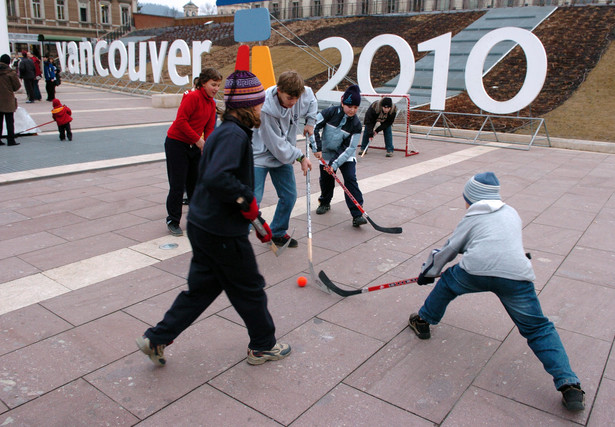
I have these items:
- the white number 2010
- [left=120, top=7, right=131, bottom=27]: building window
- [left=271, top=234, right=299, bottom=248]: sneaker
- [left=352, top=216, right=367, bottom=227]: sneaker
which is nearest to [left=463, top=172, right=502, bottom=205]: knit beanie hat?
[left=271, top=234, right=299, bottom=248]: sneaker

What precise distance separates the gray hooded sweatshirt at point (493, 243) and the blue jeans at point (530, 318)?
0.06 meters

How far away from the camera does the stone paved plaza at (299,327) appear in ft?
8.73

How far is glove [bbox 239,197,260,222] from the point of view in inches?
104

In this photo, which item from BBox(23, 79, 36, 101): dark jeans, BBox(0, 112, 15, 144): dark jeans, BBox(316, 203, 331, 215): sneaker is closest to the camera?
BBox(316, 203, 331, 215): sneaker

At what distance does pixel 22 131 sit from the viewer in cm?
1130

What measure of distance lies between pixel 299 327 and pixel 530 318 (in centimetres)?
152

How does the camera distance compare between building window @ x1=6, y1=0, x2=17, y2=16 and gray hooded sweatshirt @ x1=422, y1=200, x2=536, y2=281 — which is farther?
building window @ x1=6, y1=0, x2=17, y2=16

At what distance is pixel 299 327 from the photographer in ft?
11.5

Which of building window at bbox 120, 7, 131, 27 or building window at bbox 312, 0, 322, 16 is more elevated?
building window at bbox 120, 7, 131, 27

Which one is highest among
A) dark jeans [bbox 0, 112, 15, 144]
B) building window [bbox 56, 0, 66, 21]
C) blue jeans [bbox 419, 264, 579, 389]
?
building window [bbox 56, 0, 66, 21]

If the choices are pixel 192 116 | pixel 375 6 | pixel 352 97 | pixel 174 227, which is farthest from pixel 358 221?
pixel 375 6

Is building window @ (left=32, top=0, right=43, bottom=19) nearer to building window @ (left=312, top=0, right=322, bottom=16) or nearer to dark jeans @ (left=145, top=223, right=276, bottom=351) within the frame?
building window @ (left=312, top=0, right=322, bottom=16)

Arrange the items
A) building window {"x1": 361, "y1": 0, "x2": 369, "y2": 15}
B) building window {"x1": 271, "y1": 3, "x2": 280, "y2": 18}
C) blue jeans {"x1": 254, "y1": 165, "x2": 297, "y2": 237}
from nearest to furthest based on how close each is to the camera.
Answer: blue jeans {"x1": 254, "y1": 165, "x2": 297, "y2": 237} → building window {"x1": 361, "y1": 0, "x2": 369, "y2": 15} → building window {"x1": 271, "y1": 3, "x2": 280, "y2": 18}

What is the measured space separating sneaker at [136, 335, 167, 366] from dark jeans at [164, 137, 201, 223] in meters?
2.58
